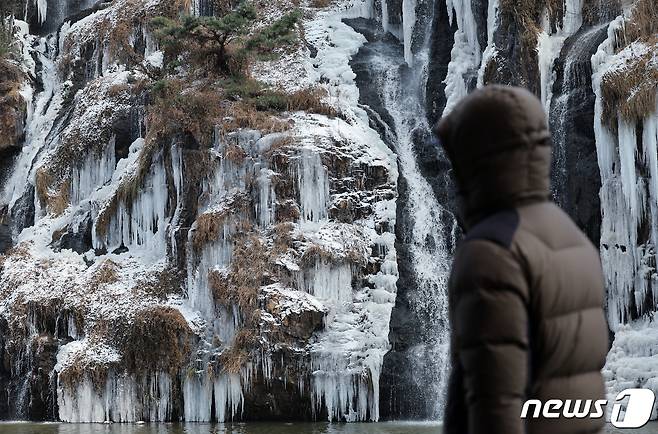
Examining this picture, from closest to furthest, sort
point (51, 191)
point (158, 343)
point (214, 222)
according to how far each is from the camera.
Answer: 1. point (158, 343)
2. point (214, 222)
3. point (51, 191)

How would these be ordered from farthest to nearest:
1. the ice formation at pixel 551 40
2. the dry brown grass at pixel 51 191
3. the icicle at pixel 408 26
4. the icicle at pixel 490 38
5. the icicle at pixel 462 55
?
the icicle at pixel 408 26
the dry brown grass at pixel 51 191
the icicle at pixel 462 55
the icicle at pixel 490 38
the ice formation at pixel 551 40

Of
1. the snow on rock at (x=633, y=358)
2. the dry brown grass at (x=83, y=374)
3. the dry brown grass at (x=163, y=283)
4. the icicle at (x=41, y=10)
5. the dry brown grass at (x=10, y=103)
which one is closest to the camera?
the snow on rock at (x=633, y=358)

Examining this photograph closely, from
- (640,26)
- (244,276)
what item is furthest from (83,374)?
(640,26)

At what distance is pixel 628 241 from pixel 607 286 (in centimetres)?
91

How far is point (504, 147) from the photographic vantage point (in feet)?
7.19

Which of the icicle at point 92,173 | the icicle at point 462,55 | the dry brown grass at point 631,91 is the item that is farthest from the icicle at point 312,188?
the icicle at point 92,173

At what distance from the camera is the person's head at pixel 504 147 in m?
2.19

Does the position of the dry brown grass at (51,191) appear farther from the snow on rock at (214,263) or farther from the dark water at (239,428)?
the dark water at (239,428)

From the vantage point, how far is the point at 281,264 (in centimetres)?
1930

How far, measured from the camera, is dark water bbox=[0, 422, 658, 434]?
1617 cm

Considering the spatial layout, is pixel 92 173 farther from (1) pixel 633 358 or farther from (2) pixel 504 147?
(2) pixel 504 147

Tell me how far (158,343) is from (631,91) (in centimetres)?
1029

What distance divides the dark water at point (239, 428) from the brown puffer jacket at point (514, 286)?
13.8 m

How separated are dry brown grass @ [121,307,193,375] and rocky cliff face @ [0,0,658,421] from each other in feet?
0.12
